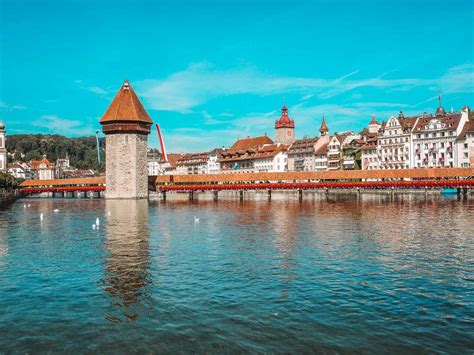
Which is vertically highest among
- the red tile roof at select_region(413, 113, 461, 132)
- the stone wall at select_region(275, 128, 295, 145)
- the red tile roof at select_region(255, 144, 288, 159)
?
the stone wall at select_region(275, 128, 295, 145)

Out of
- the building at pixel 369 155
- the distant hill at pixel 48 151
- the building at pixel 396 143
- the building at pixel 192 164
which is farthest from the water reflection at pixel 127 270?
the distant hill at pixel 48 151

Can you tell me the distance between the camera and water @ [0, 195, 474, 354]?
30.3 ft

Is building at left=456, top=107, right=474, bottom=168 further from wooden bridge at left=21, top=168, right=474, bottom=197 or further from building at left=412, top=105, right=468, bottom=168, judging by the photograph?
wooden bridge at left=21, top=168, right=474, bottom=197

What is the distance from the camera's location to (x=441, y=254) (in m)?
17.4

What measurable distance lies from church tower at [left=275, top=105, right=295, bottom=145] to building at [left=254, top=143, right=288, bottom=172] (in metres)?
10.3

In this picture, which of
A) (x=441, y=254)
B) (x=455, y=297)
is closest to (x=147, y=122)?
(x=441, y=254)

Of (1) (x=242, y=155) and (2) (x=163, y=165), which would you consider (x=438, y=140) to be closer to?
(1) (x=242, y=155)

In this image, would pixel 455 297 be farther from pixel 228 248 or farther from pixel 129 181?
pixel 129 181

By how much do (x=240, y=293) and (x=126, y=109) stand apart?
5127cm

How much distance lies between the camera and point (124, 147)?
197 feet

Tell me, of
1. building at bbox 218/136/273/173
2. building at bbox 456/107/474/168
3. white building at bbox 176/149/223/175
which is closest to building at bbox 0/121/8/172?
building at bbox 218/136/273/173

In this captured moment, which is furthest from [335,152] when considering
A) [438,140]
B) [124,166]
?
[124,166]

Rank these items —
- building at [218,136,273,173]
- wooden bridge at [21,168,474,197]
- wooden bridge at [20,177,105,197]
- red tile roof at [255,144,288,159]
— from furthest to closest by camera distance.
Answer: building at [218,136,273,173] < red tile roof at [255,144,288,159] < wooden bridge at [20,177,105,197] < wooden bridge at [21,168,474,197]

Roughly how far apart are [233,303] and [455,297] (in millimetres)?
5556
